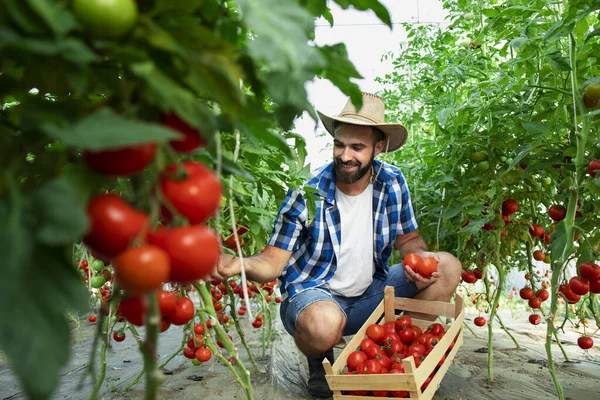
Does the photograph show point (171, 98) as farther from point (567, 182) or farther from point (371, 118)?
point (371, 118)

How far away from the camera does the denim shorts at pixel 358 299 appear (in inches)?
95.1

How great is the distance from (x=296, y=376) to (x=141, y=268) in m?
2.54

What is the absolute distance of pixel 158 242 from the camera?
512 mm

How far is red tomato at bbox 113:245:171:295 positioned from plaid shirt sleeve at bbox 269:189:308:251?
194 cm

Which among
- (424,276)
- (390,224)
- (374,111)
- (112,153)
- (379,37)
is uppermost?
(379,37)

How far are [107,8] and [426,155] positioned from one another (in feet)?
8.89

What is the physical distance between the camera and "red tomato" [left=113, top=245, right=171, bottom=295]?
1.49 feet

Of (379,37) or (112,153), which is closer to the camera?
(112,153)

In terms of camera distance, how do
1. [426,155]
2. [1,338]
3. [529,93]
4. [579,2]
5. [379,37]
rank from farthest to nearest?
[379,37] → [426,155] → [529,93] → [579,2] → [1,338]

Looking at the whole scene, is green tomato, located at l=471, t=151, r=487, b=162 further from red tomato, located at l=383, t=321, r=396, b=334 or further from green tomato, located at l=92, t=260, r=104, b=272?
green tomato, located at l=92, t=260, r=104, b=272

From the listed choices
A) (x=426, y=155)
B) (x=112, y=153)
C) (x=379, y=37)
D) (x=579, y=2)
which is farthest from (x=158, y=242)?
(x=379, y=37)

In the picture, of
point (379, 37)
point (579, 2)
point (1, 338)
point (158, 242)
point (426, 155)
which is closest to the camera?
point (1, 338)

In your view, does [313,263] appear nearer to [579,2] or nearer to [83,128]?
[579,2]

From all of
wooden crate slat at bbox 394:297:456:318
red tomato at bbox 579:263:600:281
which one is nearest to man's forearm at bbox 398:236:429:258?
wooden crate slat at bbox 394:297:456:318
